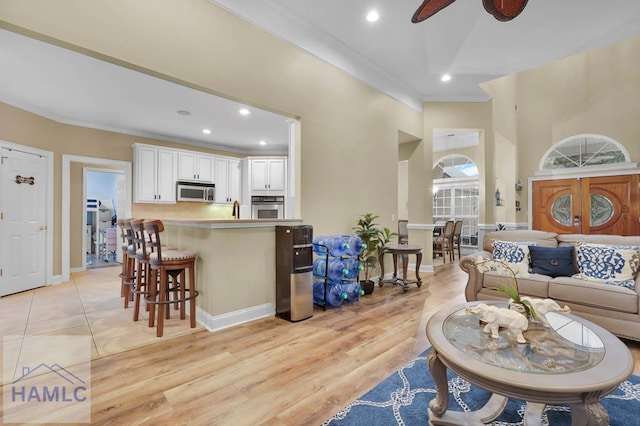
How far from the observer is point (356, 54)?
422cm

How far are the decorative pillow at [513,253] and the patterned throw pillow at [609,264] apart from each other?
0.45 meters

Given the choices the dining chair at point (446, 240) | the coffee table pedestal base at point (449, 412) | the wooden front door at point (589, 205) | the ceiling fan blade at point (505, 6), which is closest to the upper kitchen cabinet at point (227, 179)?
the dining chair at point (446, 240)

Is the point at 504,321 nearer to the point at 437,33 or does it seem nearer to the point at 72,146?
the point at 437,33

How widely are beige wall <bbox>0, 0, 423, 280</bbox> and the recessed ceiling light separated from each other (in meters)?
0.75

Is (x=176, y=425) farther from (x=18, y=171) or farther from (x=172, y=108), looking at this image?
(x=18, y=171)

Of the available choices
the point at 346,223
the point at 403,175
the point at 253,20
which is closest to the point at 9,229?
the point at 253,20

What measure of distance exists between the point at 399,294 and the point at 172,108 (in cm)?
458

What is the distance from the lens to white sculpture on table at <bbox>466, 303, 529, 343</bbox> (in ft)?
4.88

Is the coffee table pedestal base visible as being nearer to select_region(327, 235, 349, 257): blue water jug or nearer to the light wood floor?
the light wood floor

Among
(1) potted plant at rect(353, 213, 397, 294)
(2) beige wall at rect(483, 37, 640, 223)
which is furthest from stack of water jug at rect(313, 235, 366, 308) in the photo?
(2) beige wall at rect(483, 37, 640, 223)

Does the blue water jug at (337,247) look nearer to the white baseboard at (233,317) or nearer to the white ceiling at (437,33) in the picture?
the white baseboard at (233,317)

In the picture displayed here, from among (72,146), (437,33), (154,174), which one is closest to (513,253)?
(437,33)

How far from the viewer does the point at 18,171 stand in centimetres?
431

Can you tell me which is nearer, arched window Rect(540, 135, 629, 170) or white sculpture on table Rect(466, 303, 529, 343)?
white sculpture on table Rect(466, 303, 529, 343)
